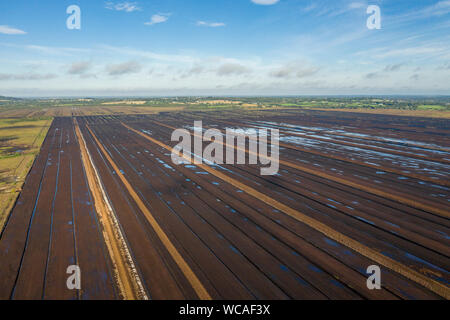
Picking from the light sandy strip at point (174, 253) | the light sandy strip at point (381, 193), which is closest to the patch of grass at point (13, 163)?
the light sandy strip at point (174, 253)

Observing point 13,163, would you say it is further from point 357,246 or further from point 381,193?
point 381,193

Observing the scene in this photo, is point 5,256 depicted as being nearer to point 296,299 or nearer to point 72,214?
point 72,214

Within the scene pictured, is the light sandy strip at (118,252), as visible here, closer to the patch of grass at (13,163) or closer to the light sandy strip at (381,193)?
the patch of grass at (13,163)

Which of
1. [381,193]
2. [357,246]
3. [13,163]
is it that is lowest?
[357,246]

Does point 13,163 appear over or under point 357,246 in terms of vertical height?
over

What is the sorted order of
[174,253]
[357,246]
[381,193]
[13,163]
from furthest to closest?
[13,163]
[381,193]
[357,246]
[174,253]

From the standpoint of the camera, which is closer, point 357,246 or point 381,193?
point 357,246

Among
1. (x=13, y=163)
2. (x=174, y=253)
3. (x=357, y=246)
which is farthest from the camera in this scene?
(x=13, y=163)

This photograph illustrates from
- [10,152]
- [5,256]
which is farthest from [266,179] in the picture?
[10,152]

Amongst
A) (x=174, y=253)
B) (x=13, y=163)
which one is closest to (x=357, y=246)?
(x=174, y=253)
